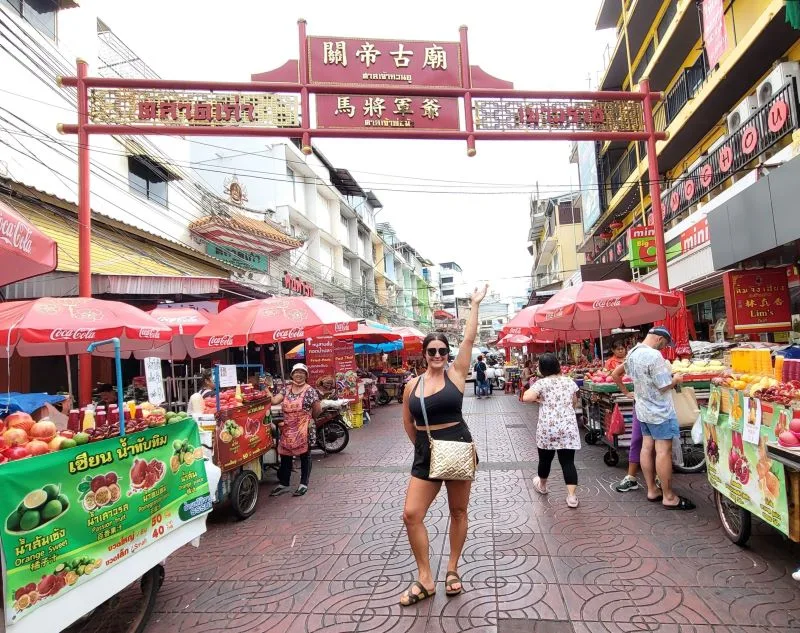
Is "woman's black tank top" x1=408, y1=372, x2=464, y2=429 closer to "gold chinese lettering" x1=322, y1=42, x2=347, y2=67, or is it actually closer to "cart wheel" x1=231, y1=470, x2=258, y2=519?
"cart wheel" x1=231, y1=470, x2=258, y2=519

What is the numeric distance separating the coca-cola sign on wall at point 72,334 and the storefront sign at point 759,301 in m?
8.60

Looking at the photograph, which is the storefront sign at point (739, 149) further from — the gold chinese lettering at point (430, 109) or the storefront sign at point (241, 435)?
the storefront sign at point (241, 435)

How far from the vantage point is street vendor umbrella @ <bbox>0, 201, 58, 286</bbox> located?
3.32 m

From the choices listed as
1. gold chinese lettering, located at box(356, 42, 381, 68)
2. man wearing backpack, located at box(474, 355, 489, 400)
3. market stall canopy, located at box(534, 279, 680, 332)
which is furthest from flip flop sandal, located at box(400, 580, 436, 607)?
man wearing backpack, located at box(474, 355, 489, 400)

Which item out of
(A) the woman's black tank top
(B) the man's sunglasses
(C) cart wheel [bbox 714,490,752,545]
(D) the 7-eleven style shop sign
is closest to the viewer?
(A) the woman's black tank top

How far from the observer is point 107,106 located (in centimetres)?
872

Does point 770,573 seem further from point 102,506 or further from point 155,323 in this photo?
point 155,323

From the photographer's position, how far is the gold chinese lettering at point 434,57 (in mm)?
9203

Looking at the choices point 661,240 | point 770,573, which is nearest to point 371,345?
point 661,240

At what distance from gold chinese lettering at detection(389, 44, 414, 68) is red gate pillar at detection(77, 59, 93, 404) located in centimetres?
532

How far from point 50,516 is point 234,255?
17222 millimetres

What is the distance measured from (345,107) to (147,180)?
918cm

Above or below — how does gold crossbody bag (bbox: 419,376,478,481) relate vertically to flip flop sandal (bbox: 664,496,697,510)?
above

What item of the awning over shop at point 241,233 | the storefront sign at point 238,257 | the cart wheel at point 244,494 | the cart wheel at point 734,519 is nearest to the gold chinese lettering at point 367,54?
the cart wheel at point 244,494
